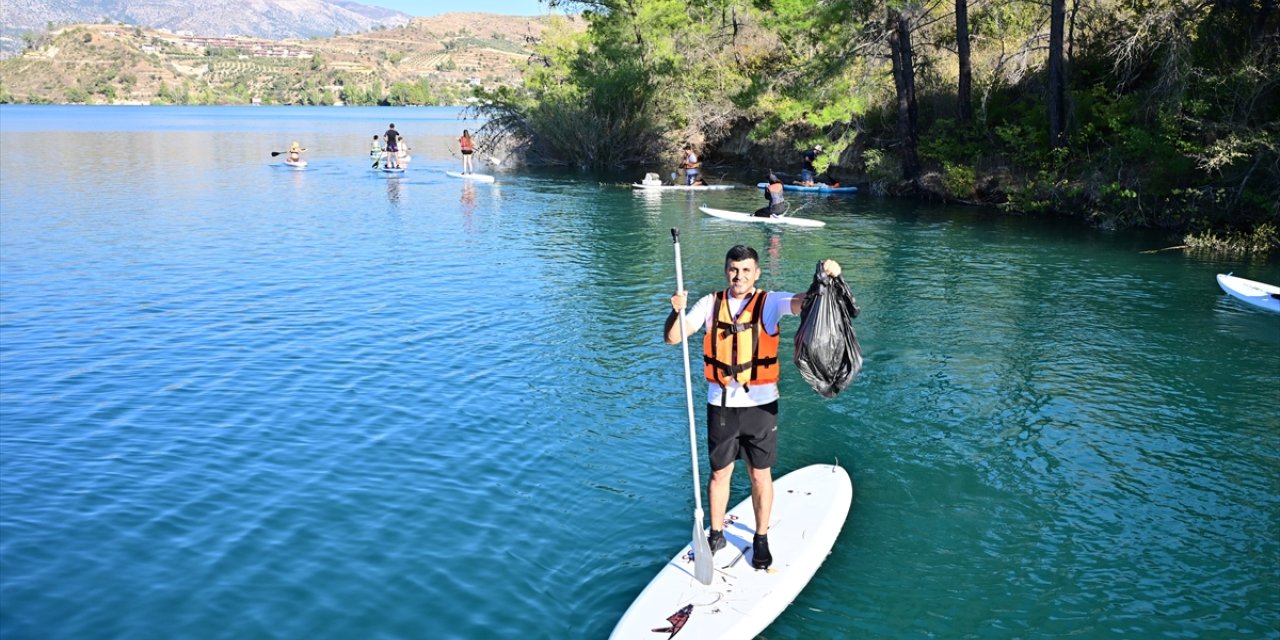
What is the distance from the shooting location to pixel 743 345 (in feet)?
22.9

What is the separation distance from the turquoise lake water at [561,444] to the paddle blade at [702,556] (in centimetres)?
63

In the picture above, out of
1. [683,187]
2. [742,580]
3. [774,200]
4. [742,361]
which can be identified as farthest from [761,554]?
[683,187]

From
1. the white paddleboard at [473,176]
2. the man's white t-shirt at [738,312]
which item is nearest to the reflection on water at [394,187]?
the white paddleboard at [473,176]

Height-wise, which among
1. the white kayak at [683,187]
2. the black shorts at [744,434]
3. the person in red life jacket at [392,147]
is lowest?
the black shorts at [744,434]

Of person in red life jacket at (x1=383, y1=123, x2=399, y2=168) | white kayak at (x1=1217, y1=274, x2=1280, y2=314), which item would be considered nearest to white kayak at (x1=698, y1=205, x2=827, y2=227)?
white kayak at (x1=1217, y1=274, x2=1280, y2=314)

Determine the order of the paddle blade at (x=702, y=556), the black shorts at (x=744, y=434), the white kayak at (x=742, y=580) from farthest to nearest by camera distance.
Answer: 1. the paddle blade at (x=702, y=556)
2. the black shorts at (x=744, y=434)
3. the white kayak at (x=742, y=580)

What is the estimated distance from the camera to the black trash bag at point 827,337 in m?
6.88

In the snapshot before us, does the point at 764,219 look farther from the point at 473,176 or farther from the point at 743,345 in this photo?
the point at 743,345

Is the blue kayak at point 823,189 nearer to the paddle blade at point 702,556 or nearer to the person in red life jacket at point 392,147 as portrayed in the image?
the person in red life jacket at point 392,147

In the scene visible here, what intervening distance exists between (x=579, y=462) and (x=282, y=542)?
325 centimetres

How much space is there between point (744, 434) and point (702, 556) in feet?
3.14

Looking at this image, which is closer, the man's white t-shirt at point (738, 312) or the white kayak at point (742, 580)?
the white kayak at point (742, 580)

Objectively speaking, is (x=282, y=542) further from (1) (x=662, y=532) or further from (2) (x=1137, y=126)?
(2) (x=1137, y=126)

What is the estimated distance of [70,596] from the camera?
26.2ft
